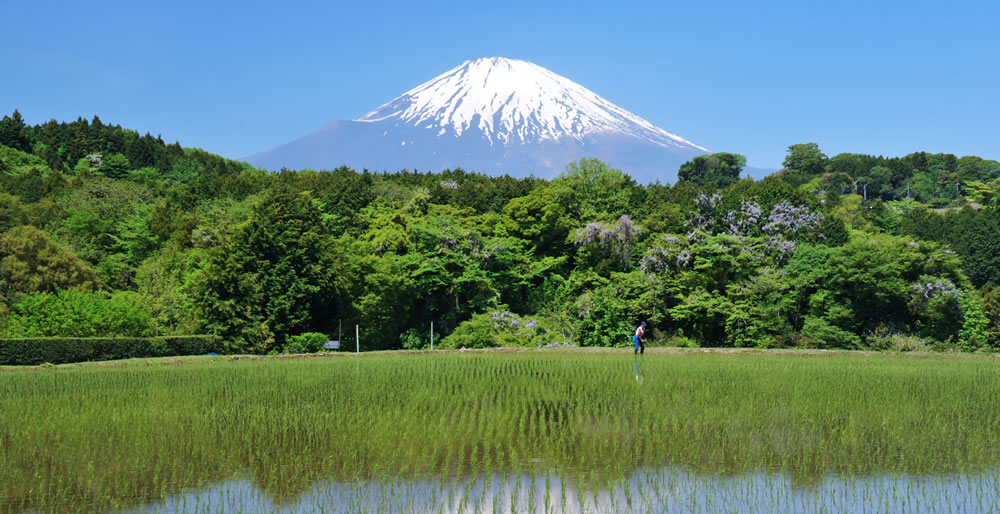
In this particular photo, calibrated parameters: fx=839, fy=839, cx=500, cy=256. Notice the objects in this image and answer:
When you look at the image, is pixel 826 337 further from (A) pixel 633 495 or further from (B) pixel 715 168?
(B) pixel 715 168

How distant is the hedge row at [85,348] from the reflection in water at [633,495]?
23967mm

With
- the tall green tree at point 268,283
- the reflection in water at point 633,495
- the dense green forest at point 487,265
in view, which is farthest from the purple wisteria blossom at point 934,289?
the reflection in water at point 633,495

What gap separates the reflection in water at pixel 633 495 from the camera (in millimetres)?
8711

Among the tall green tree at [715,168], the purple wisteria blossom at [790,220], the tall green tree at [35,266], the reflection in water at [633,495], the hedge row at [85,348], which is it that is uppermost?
the tall green tree at [715,168]

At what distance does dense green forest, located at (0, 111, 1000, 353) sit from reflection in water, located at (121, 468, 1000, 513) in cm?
2958

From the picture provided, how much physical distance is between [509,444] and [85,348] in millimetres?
24268

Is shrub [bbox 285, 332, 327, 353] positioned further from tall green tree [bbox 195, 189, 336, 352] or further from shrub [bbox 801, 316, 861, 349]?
shrub [bbox 801, 316, 861, 349]

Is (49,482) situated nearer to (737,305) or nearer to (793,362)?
(793,362)

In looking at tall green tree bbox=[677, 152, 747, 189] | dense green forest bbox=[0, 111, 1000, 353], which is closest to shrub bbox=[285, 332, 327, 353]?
dense green forest bbox=[0, 111, 1000, 353]

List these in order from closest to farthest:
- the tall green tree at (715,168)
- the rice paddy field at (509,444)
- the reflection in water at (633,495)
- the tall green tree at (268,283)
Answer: the reflection in water at (633,495), the rice paddy field at (509,444), the tall green tree at (268,283), the tall green tree at (715,168)

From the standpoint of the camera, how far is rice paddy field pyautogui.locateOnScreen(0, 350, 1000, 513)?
30.0 ft

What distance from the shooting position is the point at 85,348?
101ft

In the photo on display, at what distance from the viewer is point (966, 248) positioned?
60.9 m

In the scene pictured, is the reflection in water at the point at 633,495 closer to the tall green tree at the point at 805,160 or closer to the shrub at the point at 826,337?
the shrub at the point at 826,337
